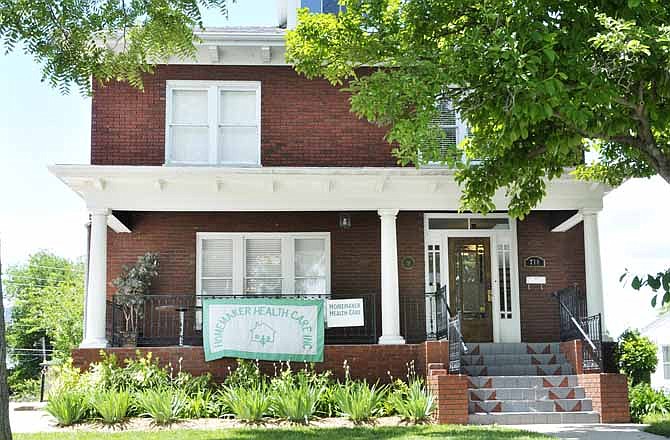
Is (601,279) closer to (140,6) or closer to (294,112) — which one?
(294,112)

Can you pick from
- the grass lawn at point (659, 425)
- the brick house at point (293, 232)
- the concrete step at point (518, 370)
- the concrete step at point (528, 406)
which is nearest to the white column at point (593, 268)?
the brick house at point (293, 232)

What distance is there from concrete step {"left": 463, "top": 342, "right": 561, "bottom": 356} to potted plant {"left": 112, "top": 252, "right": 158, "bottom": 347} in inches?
255

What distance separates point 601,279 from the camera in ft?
54.5

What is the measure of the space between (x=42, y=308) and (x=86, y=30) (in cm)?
4646

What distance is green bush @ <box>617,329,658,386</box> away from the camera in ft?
52.4

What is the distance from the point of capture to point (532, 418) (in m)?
14.1

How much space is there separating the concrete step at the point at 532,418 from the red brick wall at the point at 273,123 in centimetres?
606

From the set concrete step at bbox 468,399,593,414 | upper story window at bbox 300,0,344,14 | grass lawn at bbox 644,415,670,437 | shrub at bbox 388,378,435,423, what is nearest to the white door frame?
concrete step at bbox 468,399,593,414

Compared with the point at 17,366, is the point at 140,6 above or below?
above

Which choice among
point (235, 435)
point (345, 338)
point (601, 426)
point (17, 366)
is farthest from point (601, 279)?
point (17, 366)

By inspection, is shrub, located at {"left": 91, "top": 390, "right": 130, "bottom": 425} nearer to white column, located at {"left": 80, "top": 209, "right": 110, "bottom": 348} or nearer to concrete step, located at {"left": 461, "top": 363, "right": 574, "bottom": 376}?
white column, located at {"left": 80, "top": 209, "right": 110, "bottom": 348}

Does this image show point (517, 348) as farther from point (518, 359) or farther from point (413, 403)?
point (413, 403)

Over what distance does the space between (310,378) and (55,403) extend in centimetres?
423

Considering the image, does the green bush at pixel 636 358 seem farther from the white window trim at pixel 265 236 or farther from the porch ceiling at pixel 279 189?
the white window trim at pixel 265 236
